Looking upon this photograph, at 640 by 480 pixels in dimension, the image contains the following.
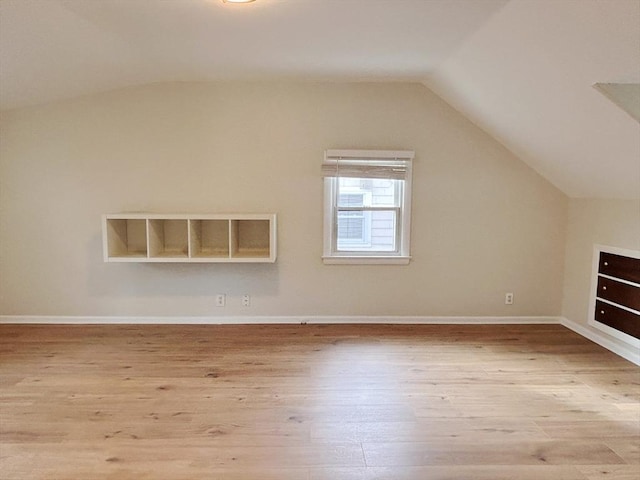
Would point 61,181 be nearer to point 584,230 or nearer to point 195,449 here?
point 195,449

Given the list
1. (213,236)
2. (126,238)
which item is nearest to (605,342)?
(213,236)

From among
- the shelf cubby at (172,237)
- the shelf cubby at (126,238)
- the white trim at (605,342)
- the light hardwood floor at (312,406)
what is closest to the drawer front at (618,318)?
the white trim at (605,342)

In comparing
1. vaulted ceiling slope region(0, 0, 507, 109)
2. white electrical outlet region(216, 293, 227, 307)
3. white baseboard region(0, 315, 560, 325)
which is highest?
vaulted ceiling slope region(0, 0, 507, 109)

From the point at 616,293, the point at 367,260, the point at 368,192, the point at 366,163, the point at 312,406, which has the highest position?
the point at 366,163

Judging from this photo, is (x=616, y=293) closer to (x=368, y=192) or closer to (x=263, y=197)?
(x=368, y=192)

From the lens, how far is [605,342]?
3.68 m

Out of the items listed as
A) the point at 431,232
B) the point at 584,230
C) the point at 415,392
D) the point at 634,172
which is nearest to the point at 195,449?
the point at 415,392

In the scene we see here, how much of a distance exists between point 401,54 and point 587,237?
2.50 meters

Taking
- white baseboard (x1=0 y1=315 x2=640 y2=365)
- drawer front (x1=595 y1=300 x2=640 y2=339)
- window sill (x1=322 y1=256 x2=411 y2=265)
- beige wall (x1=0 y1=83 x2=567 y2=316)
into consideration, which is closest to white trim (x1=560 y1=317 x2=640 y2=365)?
white baseboard (x1=0 y1=315 x2=640 y2=365)

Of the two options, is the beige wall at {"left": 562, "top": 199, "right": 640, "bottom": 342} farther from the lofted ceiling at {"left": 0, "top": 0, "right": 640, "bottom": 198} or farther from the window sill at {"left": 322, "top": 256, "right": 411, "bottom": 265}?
the window sill at {"left": 322, "top": 256, "right": 411, "bottom": 265}

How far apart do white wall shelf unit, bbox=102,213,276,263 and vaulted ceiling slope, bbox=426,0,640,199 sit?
213cm

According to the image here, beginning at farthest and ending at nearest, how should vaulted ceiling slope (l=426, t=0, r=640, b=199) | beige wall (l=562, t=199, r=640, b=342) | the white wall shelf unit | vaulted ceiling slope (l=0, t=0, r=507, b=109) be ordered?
the white wall shelf unit → beige wall (l=562, t=199, r=640, b=342) → vaulted ceiling slope (l=0, t=0, r=507, b=109) → vaulted ceiling slope (l=426, t=0, r=640, b=199)

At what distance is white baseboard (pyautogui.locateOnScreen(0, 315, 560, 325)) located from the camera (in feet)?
13.7

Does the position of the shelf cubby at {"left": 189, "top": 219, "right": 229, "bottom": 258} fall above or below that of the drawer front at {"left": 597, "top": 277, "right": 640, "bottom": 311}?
above
